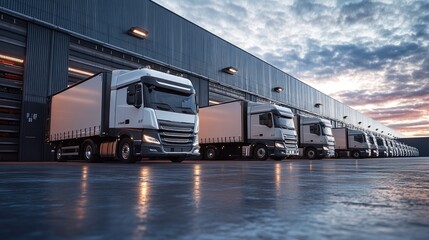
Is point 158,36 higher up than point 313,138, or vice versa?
point 158,36

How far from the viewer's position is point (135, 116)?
35.1 ft

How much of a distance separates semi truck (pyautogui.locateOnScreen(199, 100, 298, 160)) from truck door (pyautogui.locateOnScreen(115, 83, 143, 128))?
7513 mm

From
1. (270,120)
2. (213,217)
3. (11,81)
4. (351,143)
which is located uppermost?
(11,81)

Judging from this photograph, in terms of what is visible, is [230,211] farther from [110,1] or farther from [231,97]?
[231,97]

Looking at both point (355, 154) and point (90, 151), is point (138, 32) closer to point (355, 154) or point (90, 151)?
point (90, 151)

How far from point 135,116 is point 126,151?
1341 millimetres

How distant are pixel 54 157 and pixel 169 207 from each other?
15.1m

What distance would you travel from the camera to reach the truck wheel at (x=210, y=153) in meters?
18.4

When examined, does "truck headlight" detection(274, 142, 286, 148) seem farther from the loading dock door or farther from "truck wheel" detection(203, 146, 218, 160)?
the loading dock door

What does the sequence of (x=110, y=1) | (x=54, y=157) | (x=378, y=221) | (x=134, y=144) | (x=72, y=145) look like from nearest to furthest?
1. (x=378, y=221)
2. (x=134, y=144)
3. (x=72, y=145)
4. (x=54, y=157)
5. (x=110, y=1)

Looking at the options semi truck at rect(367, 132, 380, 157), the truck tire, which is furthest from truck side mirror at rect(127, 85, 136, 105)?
semi truck at rect(367, 132, 380, 157)

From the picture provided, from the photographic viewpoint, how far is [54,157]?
1531 cm

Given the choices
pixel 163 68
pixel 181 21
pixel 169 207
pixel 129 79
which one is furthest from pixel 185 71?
pixel 169 207

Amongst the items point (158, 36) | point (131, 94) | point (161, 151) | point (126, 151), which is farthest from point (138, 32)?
point (161, 151)
